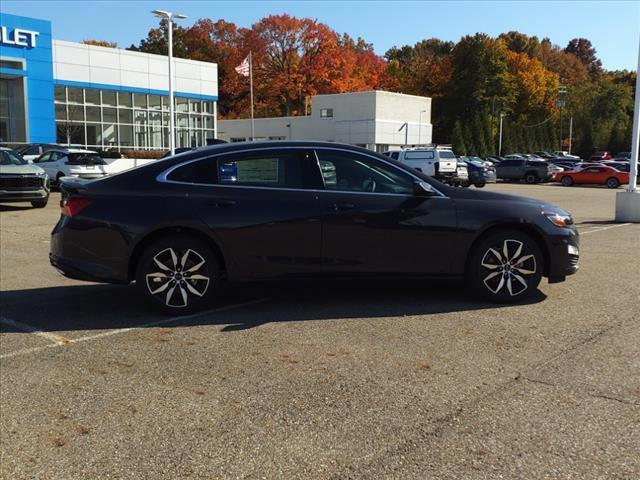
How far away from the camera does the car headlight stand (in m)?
6.18

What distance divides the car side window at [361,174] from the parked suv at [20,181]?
13392 mm

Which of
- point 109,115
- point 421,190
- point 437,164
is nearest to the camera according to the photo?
point 421,190

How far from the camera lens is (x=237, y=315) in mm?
5930

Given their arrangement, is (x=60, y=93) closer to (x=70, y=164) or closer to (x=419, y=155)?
(x=70, y=164)

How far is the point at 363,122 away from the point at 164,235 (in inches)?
2031

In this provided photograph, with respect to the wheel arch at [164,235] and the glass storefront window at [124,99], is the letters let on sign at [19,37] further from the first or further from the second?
the wheel arch at [164,235]

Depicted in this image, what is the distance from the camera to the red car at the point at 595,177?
37375 mm

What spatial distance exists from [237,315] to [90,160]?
19.6 meters

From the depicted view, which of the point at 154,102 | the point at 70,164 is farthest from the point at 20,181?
the point at 154,102

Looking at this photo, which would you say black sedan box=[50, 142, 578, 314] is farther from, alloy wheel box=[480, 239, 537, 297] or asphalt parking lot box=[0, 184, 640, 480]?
asphalt parking lot box=[0, 184, 640, 480]

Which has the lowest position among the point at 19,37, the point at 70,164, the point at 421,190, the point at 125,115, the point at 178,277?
the point at 178,277

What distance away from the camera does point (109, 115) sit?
129 ft

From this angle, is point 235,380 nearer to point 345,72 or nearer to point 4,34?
point 4,34

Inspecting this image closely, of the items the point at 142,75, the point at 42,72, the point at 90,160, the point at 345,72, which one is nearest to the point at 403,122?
the point at 345,72
